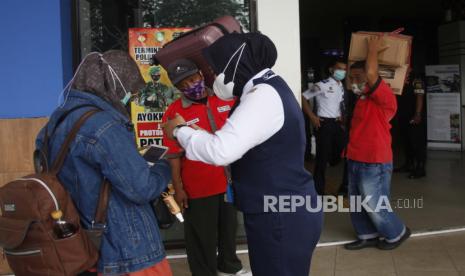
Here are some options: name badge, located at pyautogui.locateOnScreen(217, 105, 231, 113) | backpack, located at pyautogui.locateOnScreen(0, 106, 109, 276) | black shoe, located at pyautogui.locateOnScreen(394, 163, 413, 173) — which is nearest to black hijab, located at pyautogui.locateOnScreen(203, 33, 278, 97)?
backpack, located at pyautogui.locateOnScreen(0, 106, 109, 276)

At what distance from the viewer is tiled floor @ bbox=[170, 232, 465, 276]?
14.0 feet

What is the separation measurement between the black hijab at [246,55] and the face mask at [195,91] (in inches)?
41.5

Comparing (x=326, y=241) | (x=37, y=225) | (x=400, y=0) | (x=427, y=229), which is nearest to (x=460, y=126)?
(x=400, y=0)

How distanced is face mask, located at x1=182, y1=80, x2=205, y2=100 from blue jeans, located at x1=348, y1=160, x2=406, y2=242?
1.74m

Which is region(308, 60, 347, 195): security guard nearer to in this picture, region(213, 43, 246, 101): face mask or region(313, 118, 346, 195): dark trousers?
region(313, 118, 346, 195): dark trousers

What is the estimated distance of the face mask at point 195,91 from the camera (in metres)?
3.53

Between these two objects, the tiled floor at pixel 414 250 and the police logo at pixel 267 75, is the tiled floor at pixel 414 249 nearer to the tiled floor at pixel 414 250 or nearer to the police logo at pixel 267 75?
the tiled floor at pixel 414 250

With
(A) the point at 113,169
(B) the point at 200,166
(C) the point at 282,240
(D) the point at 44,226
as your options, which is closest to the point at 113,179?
(A) the point at 113,169

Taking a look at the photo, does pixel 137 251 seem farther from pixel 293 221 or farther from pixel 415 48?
pixel 415 48

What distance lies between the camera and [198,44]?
3410mm

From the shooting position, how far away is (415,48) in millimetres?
16859

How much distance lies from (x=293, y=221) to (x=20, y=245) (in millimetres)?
1142

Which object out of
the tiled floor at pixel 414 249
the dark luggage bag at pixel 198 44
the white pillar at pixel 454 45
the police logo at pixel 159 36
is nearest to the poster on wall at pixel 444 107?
the white pillar at pixel 454 45

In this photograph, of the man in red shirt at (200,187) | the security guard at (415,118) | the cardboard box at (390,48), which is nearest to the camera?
the man in red shirt at (200,187)
